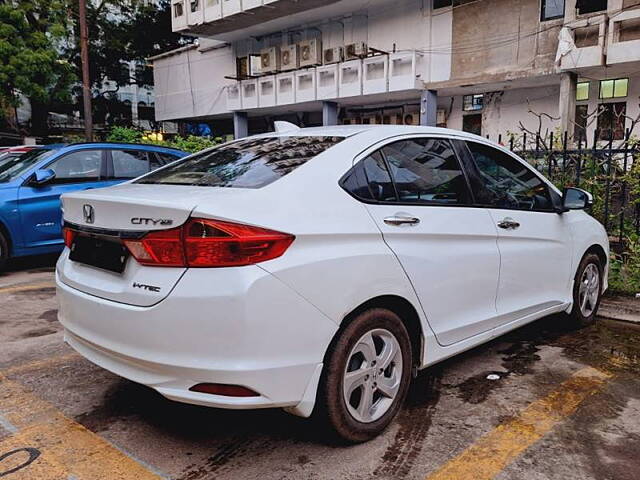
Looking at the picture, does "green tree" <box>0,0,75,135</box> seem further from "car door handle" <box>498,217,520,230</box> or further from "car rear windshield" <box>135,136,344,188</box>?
"car door handle" <box>498,217,520,230</box>

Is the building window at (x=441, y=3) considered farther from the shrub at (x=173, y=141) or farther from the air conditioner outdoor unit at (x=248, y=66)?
the shrub at (x=173, y=141)

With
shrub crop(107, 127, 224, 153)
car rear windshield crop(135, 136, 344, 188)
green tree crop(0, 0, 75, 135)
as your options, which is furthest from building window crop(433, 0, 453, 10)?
car rear windshield crop(135, 136, 344, 188)

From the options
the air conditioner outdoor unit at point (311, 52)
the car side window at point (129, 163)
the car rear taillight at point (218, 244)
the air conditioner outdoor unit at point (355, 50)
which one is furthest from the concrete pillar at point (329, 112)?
the car rear taillight at point (218, 244)

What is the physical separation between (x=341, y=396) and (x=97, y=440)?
124 centimetres

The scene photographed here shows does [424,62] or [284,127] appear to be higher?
[424,62]

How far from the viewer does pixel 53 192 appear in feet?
21.7

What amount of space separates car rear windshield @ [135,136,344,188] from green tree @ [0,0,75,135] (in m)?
20.2

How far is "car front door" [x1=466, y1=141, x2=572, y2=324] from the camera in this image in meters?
3.41

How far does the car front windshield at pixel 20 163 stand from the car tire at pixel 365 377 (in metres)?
5.61

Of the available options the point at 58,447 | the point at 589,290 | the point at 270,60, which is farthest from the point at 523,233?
the point at 270,60

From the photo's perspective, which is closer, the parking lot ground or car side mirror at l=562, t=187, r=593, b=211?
the parking lot ground

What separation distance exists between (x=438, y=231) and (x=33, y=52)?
858 inches

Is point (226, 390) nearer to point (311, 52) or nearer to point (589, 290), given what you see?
point (589, 290)

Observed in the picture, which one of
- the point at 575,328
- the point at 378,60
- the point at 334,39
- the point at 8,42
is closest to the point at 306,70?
the point at 334,39
